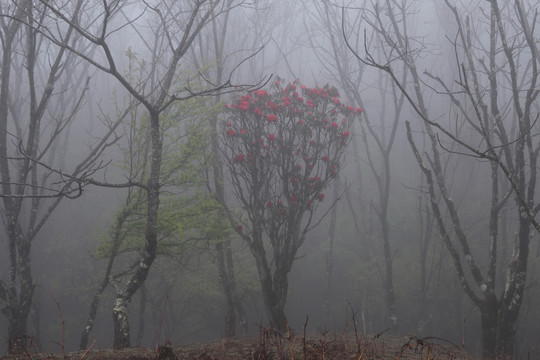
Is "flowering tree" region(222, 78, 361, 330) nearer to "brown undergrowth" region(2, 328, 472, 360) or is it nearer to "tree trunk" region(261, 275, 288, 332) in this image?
"tree trunk" region(261, 275, 288, 332)

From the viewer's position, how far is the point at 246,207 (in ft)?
19.4

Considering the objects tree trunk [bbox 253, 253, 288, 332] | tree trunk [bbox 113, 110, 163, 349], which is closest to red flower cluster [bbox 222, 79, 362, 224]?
tree trunk [bbox 253, 253, 288, 332]

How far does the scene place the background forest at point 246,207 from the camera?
203 inches

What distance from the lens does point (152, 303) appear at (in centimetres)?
1223

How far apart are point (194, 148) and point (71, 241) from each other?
37.7 feet

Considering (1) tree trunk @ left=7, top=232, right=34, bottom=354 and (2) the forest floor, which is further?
(1) tree trunk @ left=7, top=232, right=34, bottom=354

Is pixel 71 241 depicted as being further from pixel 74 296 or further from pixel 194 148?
pixel 194 148

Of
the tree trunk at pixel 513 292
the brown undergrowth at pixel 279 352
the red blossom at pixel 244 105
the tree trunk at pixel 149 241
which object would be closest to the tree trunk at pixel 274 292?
the brown undergrowth at pixel 279 352

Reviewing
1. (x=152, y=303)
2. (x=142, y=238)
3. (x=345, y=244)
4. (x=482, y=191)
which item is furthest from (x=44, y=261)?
(x=482, y=191)

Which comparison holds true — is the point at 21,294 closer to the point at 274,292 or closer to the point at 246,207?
the point at 246,207

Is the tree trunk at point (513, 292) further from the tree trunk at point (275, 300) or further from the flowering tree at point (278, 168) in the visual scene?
the tree trunk at point (275, 300)

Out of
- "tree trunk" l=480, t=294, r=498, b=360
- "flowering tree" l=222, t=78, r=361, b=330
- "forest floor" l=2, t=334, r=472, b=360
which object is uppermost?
"flowering tree" l=222, t=78, r=361, b=330

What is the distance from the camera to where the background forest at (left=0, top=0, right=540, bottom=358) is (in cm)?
516

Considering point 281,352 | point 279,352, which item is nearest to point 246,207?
point 279,352
